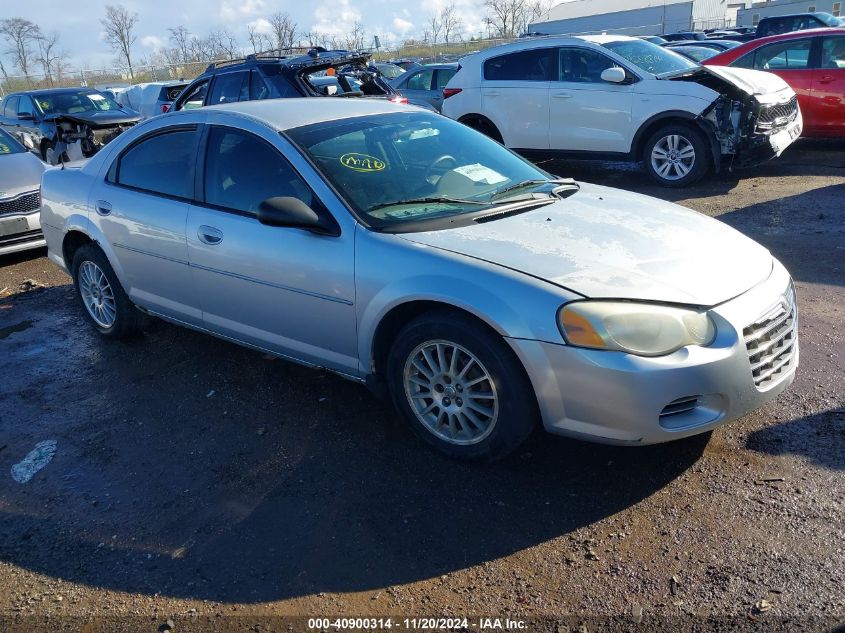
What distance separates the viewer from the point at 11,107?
592 inches

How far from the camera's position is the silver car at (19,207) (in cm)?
773

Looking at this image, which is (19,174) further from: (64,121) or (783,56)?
(783,56)

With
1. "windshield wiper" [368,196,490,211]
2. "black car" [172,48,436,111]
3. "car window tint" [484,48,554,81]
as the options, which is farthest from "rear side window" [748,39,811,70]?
"windshield wiper" [368,196,490,211]

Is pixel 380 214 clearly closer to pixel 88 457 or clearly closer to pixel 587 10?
pixel 88 457

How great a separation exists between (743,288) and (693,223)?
2.40 feet

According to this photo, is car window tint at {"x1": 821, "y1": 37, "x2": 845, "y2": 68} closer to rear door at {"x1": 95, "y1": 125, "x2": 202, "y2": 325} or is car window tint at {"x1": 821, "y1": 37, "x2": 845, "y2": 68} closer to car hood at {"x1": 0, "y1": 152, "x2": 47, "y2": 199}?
rear door at {"x1": 95, "y1": 125, "x2": 202, "y2": 325}

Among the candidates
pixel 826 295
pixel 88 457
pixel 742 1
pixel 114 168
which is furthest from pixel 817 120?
pixel 742 1

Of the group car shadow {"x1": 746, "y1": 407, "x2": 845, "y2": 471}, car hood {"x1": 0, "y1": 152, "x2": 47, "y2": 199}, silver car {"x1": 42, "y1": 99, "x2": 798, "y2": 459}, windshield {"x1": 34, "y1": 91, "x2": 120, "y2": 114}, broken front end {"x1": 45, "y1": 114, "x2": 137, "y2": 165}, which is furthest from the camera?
windshield {"x1": 34, "y1": 91, "x2": 120, "y2": 114}

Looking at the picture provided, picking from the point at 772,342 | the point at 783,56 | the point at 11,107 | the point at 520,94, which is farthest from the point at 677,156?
the point at 11,107

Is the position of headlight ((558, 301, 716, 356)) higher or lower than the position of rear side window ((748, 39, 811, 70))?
lower

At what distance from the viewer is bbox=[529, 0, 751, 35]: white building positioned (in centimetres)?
5301

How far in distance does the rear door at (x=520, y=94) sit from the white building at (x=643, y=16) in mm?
41575

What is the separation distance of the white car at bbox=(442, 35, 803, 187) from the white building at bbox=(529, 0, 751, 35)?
136ft

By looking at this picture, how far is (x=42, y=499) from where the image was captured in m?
3.45
